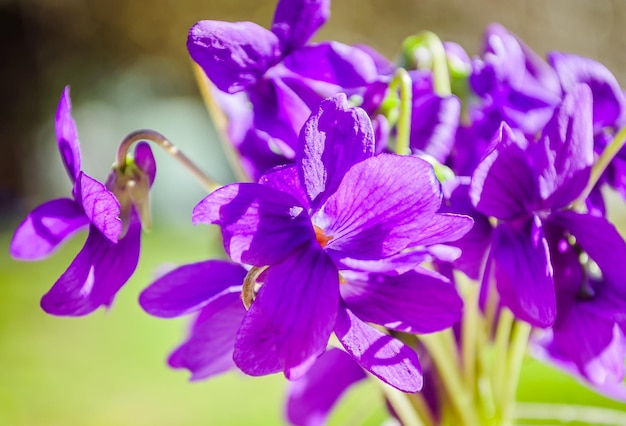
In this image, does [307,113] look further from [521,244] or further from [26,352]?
[26,352]

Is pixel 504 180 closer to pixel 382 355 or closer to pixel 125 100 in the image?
pixel 382 355

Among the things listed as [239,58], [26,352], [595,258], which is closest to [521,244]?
[595,258]

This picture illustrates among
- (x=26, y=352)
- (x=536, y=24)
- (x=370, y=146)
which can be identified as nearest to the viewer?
(x=370, y=146)

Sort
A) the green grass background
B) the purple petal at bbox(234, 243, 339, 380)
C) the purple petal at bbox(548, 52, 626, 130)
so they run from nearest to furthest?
1. the purple petal at bbox(234, 243, 339, 380)
2. the purple petal at bbox(548, 52, 626, 130)
3. the green grass background

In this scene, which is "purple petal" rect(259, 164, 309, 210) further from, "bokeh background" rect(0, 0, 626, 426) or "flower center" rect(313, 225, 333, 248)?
"bokeh background" rect(0, 0, 626, 426)

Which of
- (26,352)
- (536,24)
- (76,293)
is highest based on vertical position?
(76,293)

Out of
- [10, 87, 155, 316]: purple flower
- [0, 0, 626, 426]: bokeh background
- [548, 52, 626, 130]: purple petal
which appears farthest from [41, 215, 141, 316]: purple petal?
[0, 0, 626, 426]: bokeh background
